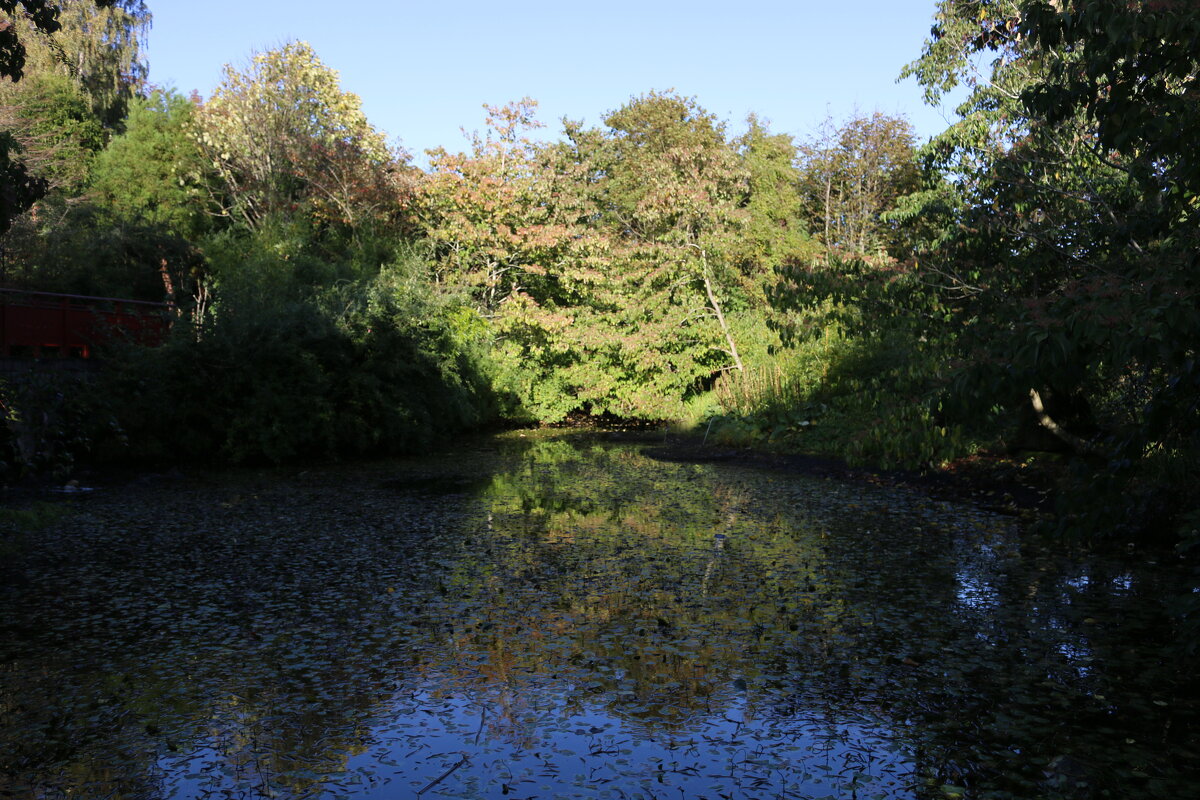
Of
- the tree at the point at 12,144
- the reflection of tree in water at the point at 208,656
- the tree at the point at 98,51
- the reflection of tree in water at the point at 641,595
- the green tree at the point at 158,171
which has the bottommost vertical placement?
the reflection of tree in water at the point at 208,656

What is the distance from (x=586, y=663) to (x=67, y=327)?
1268 cm

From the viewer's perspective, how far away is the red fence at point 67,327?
1377cm

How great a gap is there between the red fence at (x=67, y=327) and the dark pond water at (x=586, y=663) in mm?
6055

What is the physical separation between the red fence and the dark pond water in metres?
6.05

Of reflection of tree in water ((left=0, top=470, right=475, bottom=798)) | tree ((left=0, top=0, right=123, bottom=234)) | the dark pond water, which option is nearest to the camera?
the dark pond water

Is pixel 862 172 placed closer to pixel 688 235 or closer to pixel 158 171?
pixel 688 235

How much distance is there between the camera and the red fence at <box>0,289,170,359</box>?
542 inches

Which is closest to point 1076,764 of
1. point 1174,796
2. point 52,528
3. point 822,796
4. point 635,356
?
point 1174,796

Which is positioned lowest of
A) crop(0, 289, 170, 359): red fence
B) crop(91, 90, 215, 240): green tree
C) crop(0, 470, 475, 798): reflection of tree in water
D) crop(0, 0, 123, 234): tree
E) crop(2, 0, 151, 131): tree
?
crop(0, 470, 475, 798): reflection of tree in water

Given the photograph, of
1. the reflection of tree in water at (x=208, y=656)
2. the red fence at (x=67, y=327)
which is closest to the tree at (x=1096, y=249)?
the reflection of tree in water at (x=208, y=656)

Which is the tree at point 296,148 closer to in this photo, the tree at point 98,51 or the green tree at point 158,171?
the green tree at point 158,171

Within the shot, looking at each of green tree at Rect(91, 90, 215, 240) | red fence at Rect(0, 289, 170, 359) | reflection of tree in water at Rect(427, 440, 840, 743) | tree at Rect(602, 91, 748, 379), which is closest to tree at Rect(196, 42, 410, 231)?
green tree at Rect(91, 90, 215, 240)

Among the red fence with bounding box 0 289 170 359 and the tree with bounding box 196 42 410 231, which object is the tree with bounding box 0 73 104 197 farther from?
the red fence with bounding box 0 289 170 359

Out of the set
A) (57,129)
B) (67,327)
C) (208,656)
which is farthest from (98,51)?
(208,656)
